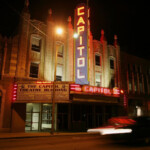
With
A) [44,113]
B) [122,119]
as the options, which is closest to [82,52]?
[44,113]

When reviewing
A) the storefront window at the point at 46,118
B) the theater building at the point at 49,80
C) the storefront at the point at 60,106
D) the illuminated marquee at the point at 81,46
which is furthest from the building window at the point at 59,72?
the storefront window at the point at 46,118

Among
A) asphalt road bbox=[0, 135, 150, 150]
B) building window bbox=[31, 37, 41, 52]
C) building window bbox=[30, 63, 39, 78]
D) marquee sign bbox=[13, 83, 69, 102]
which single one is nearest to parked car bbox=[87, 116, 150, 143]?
asphalt road bbox=[0, 135, 150, 150]

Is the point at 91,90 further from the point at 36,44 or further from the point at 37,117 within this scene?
the point at 36,44

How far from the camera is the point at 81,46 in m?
22.8

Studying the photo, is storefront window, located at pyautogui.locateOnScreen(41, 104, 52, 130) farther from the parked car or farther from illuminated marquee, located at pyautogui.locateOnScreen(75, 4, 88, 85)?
the parked car

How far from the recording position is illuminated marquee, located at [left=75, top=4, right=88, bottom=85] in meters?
21.8

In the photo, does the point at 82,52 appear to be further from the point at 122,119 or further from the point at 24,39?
the point at 122,119

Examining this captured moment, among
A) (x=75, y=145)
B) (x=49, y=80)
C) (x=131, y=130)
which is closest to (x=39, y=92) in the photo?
(x=49, y=80)

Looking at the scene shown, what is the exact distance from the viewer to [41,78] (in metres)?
22.1

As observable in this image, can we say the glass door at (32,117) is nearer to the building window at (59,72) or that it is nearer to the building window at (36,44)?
the building window at (59,72)

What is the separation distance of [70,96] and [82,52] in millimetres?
5777

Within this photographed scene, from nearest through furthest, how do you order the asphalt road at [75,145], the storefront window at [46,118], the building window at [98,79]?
the asphalt road at [75,145]
the storefront window at [46,118]
the building window at [98,79]

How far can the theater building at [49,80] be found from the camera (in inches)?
798

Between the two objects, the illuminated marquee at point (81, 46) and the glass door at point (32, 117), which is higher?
the illuminated marquee at point (81, 46)
